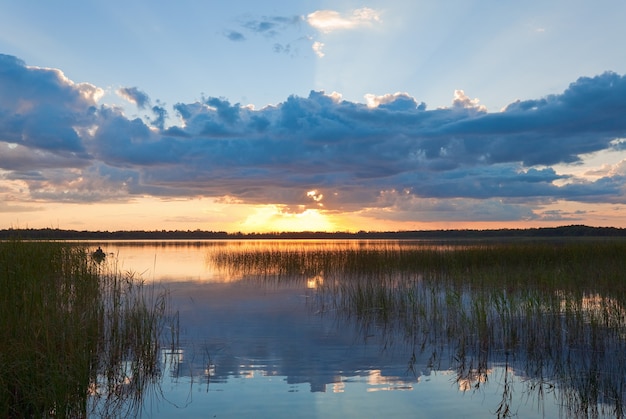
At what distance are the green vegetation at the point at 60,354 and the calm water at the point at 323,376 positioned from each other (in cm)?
51

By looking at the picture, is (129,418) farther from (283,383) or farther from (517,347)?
(517,347)

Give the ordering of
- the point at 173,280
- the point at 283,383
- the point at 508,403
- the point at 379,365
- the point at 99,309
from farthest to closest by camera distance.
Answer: the point at 173,280 < the point at 99,309 < the point at 379,365 < the point at 283,383 < the point at 508,403

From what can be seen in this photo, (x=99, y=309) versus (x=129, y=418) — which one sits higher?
(x=99, y=309)

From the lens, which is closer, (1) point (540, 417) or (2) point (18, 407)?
(2) point (18, 407)

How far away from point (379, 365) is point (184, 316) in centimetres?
699

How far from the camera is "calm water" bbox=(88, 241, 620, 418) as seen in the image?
23.1 ft

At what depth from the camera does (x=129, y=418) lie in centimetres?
668

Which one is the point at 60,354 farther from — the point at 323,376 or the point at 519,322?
the point at 519,322

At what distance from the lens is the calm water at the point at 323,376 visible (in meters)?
7.06

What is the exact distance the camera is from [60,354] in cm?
731

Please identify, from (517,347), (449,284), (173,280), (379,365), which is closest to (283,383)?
(379,365)

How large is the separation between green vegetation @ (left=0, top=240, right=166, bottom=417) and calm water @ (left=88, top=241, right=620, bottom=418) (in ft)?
1.69

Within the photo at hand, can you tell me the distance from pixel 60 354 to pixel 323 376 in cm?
404

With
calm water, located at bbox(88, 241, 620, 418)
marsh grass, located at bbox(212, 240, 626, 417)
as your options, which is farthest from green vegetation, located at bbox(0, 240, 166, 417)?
marsh grass, located at bbox(212, 240, 626, 417)
